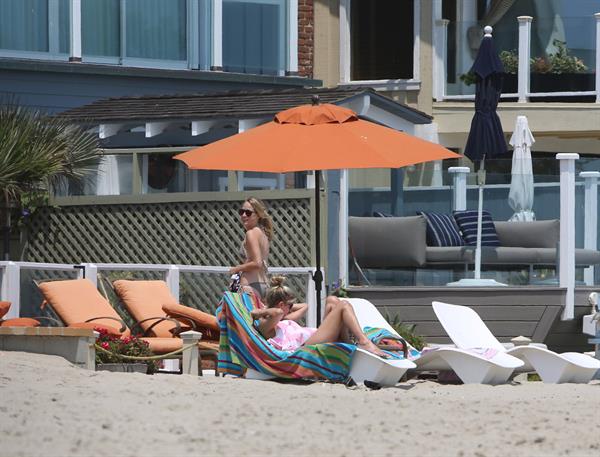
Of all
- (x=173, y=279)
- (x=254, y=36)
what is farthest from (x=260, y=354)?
(x=254, y=36)

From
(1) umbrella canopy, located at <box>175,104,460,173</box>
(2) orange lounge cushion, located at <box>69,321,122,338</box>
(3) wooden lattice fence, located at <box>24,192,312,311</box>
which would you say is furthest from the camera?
(3) wooden lattice fence, located at <box>24,192,312,311</box>

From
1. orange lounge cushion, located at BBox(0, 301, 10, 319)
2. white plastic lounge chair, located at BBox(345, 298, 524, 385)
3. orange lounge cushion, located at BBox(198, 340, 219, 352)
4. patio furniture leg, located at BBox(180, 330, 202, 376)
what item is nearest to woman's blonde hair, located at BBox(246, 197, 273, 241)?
orange lounge cushion, located at BBox(198, 340, 219, 352)

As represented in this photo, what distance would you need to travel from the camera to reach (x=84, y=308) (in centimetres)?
1305

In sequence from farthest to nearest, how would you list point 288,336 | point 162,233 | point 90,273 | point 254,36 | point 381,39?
point 381,39
point 254,36
point 162,233
point 90,273
point 288,336

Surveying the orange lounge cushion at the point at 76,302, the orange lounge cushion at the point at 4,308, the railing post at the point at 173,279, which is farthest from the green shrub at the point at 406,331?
the orange lounge cushion at the point at 4,308

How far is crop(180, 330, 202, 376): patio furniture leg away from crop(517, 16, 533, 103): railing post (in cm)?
1104

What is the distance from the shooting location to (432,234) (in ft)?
51.6

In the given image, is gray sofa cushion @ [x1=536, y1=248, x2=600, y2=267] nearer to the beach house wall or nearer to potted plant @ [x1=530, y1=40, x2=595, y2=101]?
the beach house wall

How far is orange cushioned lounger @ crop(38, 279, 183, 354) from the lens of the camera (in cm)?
1263

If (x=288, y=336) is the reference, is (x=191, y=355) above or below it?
below

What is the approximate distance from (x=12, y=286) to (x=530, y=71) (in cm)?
1082

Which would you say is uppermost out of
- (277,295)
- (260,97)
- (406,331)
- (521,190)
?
(260,97)

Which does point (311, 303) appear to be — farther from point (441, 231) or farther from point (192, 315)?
point (192, 315)

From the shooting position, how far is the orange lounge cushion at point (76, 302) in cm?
1288
